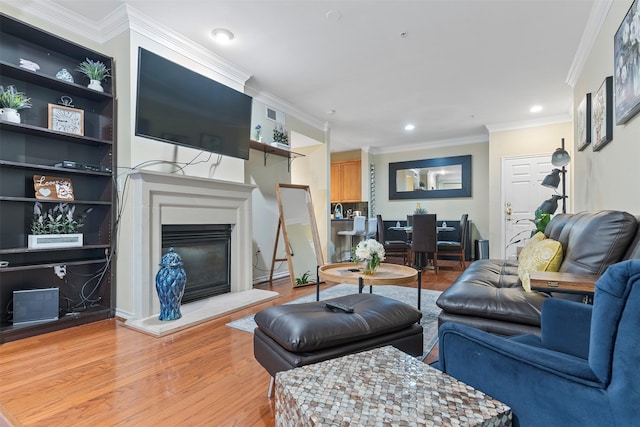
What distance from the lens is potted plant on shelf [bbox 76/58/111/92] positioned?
2676 mm

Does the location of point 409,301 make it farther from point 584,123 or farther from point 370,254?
point 584,123

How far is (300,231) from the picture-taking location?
4496 mm

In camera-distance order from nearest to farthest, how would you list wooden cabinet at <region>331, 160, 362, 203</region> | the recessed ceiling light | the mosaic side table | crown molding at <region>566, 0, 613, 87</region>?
the mosaic side table, crown molding at <region>566, 0, 613, 87</region>, the recessed ceiling light, wooden cabinet at <region>331, 160, 362, 203</region>

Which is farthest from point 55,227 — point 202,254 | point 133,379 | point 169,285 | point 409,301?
point 409,301

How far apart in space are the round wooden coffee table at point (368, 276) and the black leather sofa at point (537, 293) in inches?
17.9

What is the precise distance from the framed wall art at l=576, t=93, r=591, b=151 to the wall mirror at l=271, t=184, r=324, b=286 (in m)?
3.20

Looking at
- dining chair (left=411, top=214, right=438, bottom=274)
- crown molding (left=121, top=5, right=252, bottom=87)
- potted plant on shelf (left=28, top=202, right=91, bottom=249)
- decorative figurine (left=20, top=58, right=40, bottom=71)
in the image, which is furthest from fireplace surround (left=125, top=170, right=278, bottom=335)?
dining chair (left=411, top=214, right=438, bottom=274)

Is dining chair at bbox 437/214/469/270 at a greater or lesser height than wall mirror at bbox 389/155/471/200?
lesser

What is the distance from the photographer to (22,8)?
2398 millimetres

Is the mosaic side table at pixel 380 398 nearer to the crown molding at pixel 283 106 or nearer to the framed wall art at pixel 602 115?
the framed wall art at pixel 602 115

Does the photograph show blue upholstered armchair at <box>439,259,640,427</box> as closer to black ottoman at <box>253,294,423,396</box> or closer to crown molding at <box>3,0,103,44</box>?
black ottoman at <box>253,294,423,396</box>

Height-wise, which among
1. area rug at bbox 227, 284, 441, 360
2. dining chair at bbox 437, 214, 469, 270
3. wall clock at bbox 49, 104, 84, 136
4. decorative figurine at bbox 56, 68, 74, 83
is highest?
decorative figurine at bbox 56, 68, 74, 83

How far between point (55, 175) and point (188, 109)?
3.98 ft

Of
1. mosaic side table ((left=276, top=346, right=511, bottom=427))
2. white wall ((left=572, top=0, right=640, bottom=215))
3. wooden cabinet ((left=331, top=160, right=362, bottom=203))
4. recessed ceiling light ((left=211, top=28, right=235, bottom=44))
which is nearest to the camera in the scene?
mosaic side table ((left=276, top=346, right=511, bottom=427))
